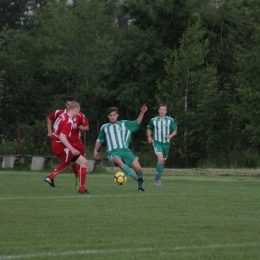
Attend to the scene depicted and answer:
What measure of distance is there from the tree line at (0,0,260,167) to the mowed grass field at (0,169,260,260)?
2241cm

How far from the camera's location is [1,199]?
15.2 metres

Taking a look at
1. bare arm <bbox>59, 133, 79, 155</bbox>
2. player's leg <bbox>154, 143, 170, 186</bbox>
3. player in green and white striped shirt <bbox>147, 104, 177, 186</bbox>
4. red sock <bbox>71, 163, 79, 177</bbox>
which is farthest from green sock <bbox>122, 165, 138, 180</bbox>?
player in green and white striped shirt <bbox>147, 104, 177, 186</bbox>

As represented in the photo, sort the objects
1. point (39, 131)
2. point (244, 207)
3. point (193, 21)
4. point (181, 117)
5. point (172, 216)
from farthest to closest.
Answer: point (193, 21)
point (181, 117)
point (39, 131)
point (244, 207)
point (172, 216)

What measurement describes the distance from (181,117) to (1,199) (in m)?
29.6

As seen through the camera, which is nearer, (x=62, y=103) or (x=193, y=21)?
(x=193, y=21)

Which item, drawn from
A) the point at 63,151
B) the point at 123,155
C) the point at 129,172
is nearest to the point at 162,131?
the point at 123,155

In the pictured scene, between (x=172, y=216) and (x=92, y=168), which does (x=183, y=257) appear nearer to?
(x=172, y=216)

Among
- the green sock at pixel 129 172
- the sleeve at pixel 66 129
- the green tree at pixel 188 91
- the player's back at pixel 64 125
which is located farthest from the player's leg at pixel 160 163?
the green tree at pixel 188 91

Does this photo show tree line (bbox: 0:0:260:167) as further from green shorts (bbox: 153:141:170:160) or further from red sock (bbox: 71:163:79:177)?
Answer: red sock (bbox: 71:163:79:177)

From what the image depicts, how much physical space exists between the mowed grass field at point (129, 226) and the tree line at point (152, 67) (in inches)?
882

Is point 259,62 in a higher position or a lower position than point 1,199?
higher

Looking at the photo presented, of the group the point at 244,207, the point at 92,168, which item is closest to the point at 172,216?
the point at 244,207

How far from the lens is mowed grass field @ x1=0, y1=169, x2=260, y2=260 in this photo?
814cm

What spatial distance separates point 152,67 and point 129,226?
4438 cm
